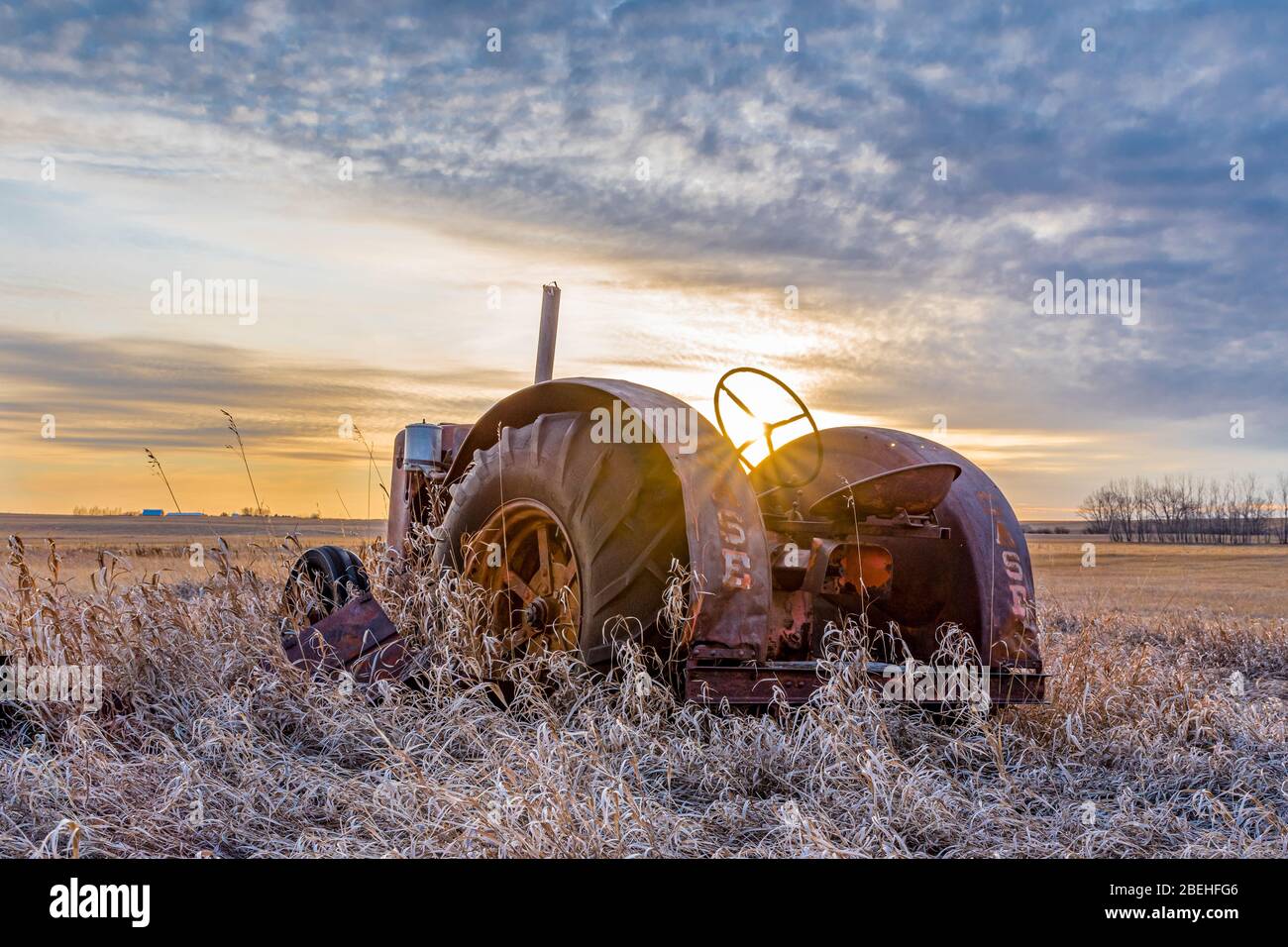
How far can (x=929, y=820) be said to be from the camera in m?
3.22

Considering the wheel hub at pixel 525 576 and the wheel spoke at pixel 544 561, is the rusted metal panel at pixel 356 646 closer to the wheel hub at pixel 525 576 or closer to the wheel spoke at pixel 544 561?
the wheel hub at pixel 525 576

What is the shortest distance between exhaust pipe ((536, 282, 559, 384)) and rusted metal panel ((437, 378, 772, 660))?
2.58 meters

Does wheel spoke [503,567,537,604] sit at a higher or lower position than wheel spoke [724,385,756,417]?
lower

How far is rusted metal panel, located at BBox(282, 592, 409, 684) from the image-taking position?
4.35 m

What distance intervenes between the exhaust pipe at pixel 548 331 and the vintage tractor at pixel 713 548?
157 cm

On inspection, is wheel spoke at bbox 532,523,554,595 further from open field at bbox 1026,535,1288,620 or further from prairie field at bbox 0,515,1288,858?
open field at bbox 1026,535,1288,620

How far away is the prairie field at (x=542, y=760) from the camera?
3082mm

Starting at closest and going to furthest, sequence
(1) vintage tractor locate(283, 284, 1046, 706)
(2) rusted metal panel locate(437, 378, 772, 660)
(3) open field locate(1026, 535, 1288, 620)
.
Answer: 1. (2) rusted metal panel locate(437, 378, 772, 660)
2. (1) vintage tractor locate(283, 284, 1046, 706)
3. (3) open field locate(1026, 535, 1288, 620)

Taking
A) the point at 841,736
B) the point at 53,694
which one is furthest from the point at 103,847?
the point at 841,736

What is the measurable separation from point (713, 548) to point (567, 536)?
699 mm

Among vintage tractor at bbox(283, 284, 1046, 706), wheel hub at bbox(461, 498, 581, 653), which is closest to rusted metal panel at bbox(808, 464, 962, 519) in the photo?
vintage tractor at bbox(283, 284, 1046, 706)

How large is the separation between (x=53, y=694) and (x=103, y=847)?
5.76 ft

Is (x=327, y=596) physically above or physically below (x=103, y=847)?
above
